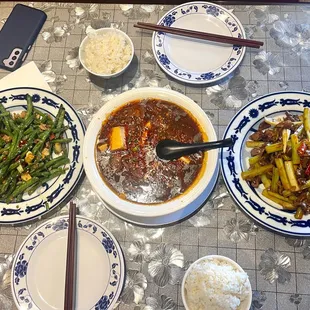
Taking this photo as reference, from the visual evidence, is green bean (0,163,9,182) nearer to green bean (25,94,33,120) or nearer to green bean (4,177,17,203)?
green bean (4,177,17,203)

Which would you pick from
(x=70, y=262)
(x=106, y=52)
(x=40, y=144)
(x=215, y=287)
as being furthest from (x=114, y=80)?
(x=215, y=287)

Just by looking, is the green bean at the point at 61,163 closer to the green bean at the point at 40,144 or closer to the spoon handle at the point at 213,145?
the green bean at the point at 40,144

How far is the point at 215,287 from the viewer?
1698mm

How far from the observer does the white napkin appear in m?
2.29

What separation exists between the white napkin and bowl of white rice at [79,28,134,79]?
27 centimetres

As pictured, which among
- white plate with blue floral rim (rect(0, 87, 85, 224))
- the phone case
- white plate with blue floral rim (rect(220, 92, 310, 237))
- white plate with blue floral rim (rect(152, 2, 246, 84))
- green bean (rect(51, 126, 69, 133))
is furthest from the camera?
the phone case

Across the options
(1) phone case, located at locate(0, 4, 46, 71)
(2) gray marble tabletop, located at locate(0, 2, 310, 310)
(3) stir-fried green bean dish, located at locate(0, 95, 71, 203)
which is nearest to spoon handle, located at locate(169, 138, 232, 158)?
(2) gray marble tabletop, located at locate(0, 2, 310, 310)

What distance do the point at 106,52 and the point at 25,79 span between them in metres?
0.49

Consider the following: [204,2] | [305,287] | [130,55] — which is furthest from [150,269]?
[204,2]

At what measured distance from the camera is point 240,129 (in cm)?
A: 202

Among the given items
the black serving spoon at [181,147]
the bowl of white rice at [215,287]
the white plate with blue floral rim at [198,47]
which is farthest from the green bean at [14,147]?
Answer: the bowl of white rice at [215,287]

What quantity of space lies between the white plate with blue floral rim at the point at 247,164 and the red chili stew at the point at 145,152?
7.7 inches

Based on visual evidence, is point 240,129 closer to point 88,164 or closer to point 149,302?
point 88,164

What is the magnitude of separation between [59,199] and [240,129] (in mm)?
952
